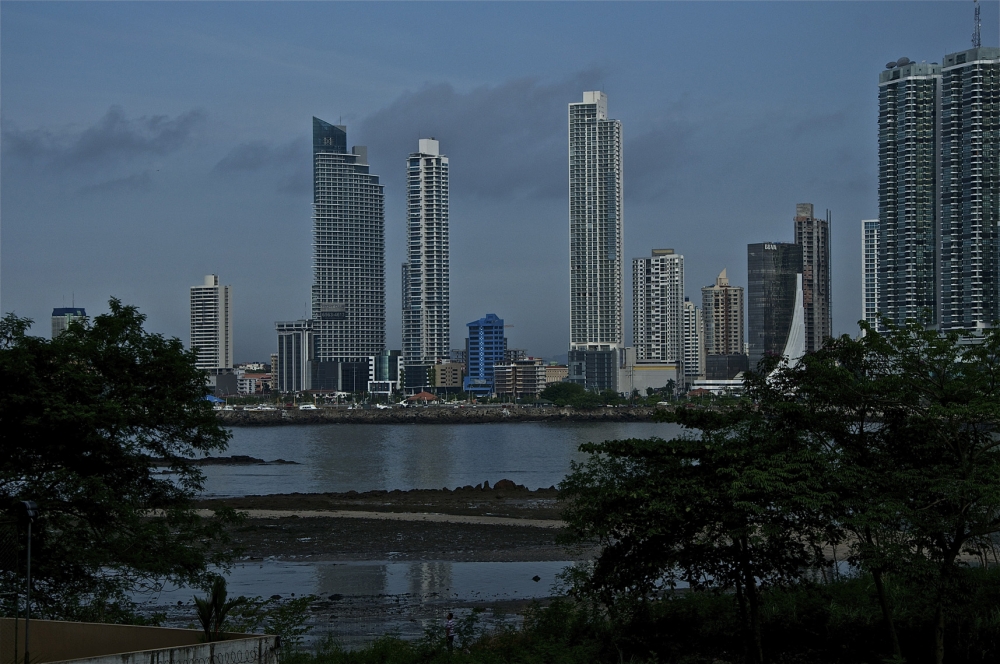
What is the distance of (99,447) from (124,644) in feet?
23.4

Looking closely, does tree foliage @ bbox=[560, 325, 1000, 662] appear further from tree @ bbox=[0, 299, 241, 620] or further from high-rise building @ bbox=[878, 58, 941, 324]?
high-rise building @ bbox=[878, 58, 941, 324]

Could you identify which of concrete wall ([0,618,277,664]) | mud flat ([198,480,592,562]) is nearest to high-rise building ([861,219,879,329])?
mud flat ([198,480,592,562])

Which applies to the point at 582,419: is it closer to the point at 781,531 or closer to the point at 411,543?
the point at 411,543

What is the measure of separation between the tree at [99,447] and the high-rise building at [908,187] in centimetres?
13503

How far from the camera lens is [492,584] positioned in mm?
29922

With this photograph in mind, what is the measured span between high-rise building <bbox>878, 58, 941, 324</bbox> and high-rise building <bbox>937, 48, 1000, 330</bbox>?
2387 millimetres

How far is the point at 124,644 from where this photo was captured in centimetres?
1204

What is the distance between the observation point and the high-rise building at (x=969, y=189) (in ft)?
438

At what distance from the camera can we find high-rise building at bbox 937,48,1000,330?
133625 millimetres

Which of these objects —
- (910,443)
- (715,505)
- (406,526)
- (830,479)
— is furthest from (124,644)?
(406,526)

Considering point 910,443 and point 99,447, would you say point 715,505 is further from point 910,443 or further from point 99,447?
point 99,447

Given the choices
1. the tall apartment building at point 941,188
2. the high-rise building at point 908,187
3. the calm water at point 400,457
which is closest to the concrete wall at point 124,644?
the calm water at point 400,457

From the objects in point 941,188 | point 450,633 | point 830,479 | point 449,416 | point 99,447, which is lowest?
point 449,416

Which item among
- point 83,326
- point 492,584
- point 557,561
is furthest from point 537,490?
point 83,326
